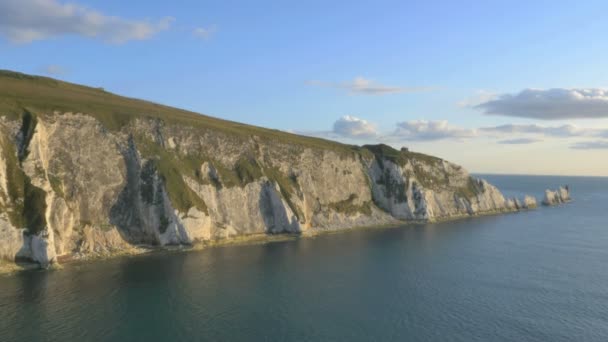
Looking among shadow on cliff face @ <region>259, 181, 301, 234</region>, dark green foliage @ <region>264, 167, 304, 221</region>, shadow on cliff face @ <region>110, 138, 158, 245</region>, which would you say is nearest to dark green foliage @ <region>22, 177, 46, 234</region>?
shadow on cliff face @ <region>110, 138, 158, 245</region>

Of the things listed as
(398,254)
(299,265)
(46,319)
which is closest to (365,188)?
(398,254)

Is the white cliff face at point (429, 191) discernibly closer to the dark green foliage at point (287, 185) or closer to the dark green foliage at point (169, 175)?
the dark green foliage at point (287, 185)

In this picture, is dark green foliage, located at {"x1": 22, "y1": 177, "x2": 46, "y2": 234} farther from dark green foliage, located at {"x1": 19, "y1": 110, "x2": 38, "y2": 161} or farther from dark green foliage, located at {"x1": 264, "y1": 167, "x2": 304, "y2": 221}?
dark green foliage, located at {"x1": 264, "y1": 167, "x2": 304, "y2": 221}

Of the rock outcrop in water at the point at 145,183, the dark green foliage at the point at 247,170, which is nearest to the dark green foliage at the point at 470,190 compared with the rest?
the rock outcrop in water at the point at 145,183

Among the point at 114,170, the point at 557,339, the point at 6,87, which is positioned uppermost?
the point at 6,87

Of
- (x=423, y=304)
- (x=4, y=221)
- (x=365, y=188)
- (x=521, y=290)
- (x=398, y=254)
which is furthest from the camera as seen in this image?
(x=365, y=188)

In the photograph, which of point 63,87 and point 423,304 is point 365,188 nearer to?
point 423,304
